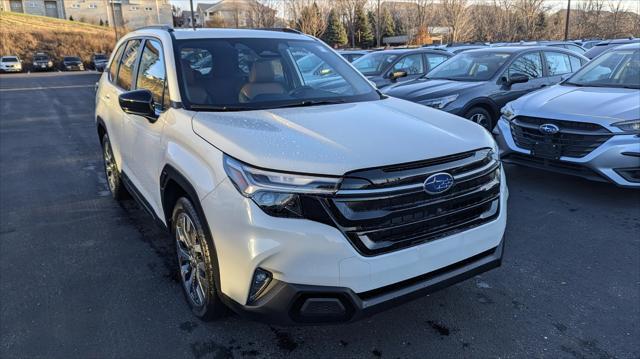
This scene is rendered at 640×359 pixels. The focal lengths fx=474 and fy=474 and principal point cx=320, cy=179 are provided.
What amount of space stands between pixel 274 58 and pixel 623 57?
195 inches

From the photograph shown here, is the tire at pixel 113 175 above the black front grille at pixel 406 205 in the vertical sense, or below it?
below

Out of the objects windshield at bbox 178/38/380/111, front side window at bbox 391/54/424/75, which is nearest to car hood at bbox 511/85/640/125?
windshield at bbox 178/38/380/111

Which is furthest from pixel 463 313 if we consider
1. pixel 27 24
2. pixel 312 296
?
pixel 27 24

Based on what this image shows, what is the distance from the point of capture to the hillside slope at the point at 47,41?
51.1m

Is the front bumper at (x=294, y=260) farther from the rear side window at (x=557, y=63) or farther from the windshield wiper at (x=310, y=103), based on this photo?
the rear side window at (x=557, y=63)

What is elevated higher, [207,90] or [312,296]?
[207,90]

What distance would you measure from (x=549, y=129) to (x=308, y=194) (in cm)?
396

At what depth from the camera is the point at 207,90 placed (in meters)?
3.28

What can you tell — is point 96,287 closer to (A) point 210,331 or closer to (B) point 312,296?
(A) point 210,331

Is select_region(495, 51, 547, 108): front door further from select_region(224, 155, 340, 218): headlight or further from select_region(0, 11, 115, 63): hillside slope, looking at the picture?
select_region(0, 11, 115, 63): hillside slope

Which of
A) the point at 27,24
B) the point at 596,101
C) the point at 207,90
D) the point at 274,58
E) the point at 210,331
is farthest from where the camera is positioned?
the point at 27,24

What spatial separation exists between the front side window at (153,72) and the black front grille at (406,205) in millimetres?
1760

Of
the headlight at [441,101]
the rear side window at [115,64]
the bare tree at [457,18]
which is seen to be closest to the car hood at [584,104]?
the headlight at [441,101]

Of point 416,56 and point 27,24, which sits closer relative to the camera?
point 416,56
